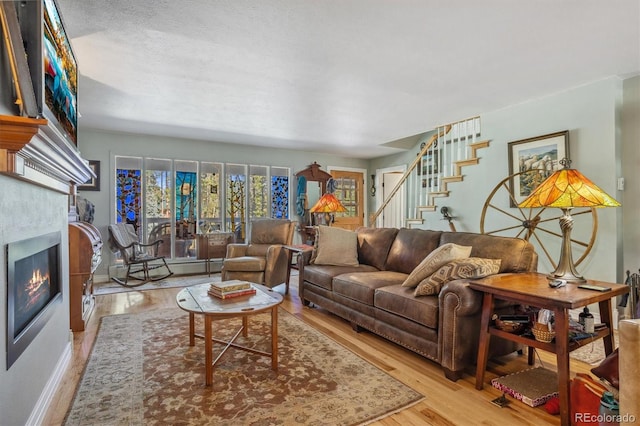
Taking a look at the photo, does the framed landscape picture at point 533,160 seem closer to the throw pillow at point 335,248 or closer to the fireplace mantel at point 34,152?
the throw pillow at point 335,248

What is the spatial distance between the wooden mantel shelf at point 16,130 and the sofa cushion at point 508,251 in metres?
2.78

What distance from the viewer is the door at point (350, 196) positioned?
24.6 ft

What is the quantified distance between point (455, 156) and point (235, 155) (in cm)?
380

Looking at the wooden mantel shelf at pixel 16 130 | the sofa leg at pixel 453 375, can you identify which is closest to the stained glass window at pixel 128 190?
the wooden mantel shelf at pixel 16 130

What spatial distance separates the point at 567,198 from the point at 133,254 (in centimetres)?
522

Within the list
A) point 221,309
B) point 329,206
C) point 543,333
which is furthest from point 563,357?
point 329,206

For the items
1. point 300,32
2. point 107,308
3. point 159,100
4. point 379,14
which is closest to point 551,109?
point 379,14

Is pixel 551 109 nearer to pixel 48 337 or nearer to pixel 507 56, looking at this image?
pixel 507 56

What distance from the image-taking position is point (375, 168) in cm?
777

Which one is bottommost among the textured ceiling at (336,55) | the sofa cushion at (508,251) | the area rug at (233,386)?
the area rug at (233,386)

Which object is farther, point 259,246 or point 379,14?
point 259,246

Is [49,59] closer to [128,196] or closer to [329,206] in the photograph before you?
[329,206]

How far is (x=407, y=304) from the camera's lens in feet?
8.02

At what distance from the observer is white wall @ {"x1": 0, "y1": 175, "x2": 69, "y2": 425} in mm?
1356
